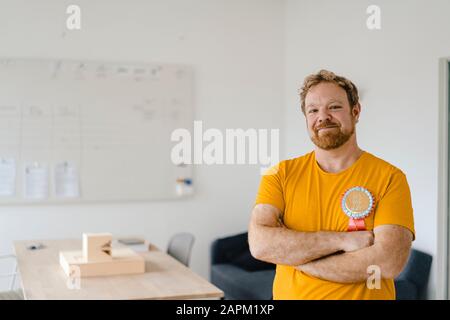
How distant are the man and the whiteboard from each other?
11.6 feet

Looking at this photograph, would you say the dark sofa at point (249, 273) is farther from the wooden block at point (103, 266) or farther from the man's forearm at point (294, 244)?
the man's forearm at point (294, 244)

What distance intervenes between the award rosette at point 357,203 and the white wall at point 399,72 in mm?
2305

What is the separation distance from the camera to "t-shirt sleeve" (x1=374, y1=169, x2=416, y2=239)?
70.0 inches

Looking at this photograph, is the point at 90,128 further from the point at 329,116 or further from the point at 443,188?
the point at 329,116

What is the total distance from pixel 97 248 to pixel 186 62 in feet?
8.82

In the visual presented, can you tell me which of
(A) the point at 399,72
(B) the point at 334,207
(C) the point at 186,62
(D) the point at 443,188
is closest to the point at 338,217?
(B) the point at 334,207

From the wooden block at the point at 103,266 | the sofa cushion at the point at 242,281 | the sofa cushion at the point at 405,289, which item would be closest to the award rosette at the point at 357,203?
the wooden block at the point at 103,266

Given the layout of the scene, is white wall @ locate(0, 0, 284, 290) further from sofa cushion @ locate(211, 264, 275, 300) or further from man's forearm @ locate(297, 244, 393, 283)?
man's forearm @ locate(297, 244, 393, 283)

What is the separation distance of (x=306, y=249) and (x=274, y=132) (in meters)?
4.03

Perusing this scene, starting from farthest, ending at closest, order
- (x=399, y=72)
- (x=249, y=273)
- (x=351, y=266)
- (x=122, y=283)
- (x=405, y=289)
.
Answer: (x=249, y=273)
(x=399, y=72)
(x=405, y=289)
(x=122, y=283)
(x=351, y=266)

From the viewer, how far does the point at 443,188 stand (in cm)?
388

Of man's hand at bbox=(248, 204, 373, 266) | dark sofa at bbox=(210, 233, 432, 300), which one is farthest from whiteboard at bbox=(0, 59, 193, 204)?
man's hand at bbox=(248, 204, 373, 266)

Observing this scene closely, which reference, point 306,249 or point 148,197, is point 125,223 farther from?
point 306,249
